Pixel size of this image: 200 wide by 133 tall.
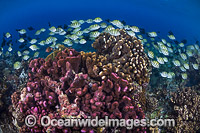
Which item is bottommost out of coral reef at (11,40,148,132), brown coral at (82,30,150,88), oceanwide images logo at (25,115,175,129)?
oceanwide images logo at (25,115,175,129)

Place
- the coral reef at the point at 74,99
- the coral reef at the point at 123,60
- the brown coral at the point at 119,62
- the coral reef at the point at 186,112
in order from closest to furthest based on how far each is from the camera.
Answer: the coral reef at the point at 74,99 < the brown coral at the point at 119,62 < the coral reef at the point at 123,60 < the coral reef at the point at 186,112

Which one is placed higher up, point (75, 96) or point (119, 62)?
point (119, 62)

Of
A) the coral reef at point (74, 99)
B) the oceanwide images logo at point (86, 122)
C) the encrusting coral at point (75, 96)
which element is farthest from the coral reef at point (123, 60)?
the oceanwide images logo at point (86, 122)

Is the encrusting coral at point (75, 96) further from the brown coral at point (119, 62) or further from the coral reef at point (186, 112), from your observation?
the coral reef at point (186, 112)

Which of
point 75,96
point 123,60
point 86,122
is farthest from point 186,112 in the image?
point 75,96

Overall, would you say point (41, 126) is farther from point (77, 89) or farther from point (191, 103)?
point (191, 103)

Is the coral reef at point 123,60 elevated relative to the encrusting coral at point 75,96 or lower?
elevated

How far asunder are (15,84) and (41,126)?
4.30 metres

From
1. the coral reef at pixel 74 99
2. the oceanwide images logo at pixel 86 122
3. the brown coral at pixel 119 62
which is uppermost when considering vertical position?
the brown coral at pixel 119 62

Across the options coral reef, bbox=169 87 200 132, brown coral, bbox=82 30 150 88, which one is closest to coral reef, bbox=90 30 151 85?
brown coral, bbox=82 30 150 88

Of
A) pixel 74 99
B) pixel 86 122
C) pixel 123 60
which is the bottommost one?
pixel 86 122

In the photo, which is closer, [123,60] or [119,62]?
[119,62]

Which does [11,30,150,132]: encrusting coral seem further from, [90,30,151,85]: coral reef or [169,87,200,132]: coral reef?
[169,87,200,132]: coral reef

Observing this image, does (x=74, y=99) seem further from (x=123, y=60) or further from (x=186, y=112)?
(x=186, y=112)
